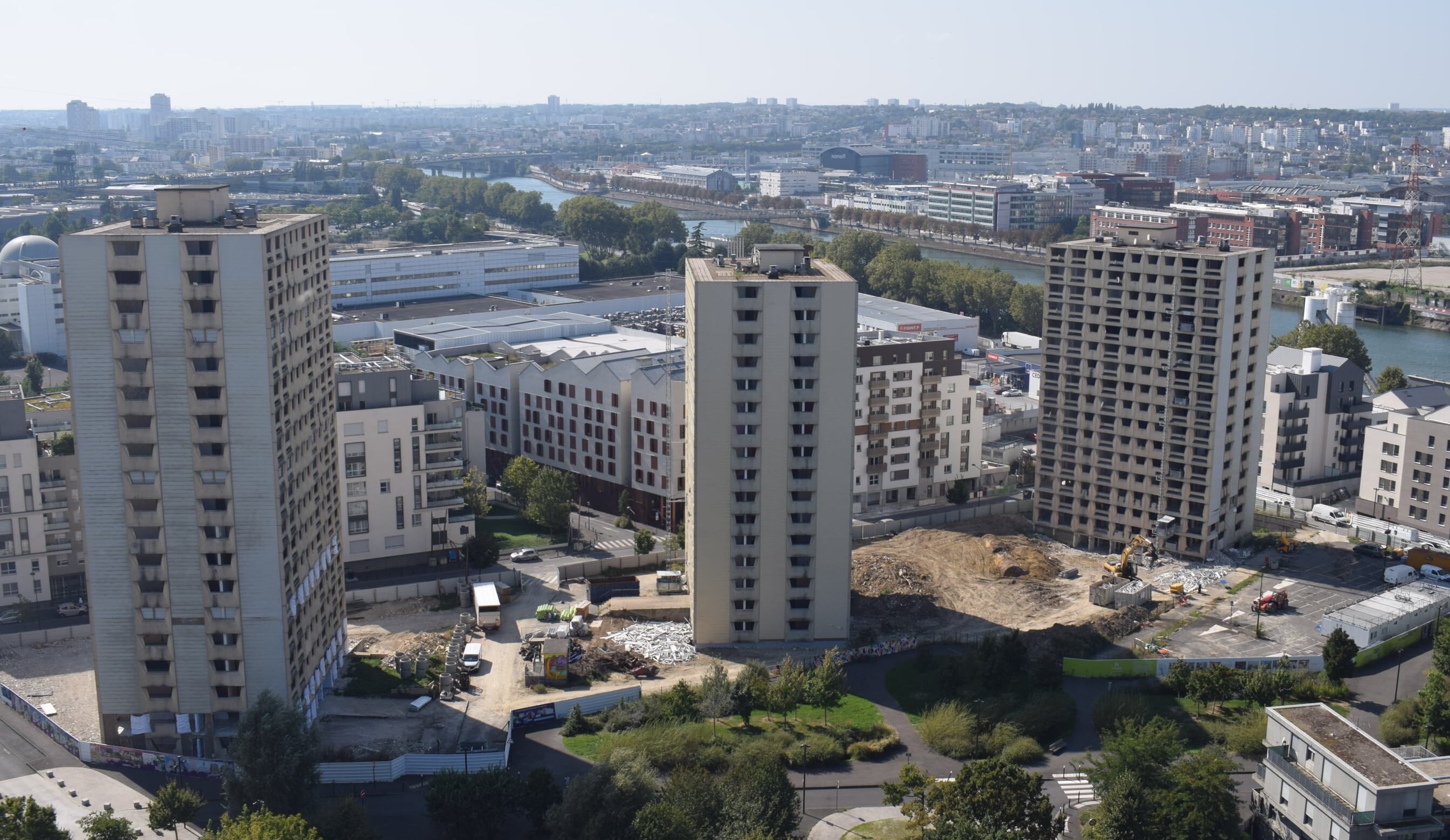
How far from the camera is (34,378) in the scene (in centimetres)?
3853

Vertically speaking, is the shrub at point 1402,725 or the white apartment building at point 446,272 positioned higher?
the white apartment building at point 446,272

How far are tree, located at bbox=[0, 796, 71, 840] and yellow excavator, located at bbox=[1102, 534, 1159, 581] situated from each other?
16589mm

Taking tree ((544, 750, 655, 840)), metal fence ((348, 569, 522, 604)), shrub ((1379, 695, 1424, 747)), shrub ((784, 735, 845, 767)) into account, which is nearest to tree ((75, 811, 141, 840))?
tree ((544, 750, 655, 840))

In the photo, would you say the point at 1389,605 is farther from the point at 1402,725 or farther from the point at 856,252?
the point at 856,252

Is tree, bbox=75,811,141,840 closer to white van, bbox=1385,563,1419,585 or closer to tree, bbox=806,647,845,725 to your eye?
tree, bbox=806,647,845,725

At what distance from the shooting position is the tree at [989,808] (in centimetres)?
1448

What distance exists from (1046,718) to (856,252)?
42434 millimetres

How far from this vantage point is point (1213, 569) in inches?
961

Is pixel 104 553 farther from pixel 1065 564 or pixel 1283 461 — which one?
pixel 1283 461

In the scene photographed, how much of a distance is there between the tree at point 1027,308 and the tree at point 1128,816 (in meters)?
34.3

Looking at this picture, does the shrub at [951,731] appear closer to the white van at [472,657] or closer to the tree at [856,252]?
the white van at [472,657]

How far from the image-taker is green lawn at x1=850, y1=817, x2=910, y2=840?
15.4m

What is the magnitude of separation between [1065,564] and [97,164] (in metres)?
110

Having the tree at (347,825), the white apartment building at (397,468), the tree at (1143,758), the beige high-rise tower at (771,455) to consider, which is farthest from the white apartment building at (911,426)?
the tree at (347,825)
